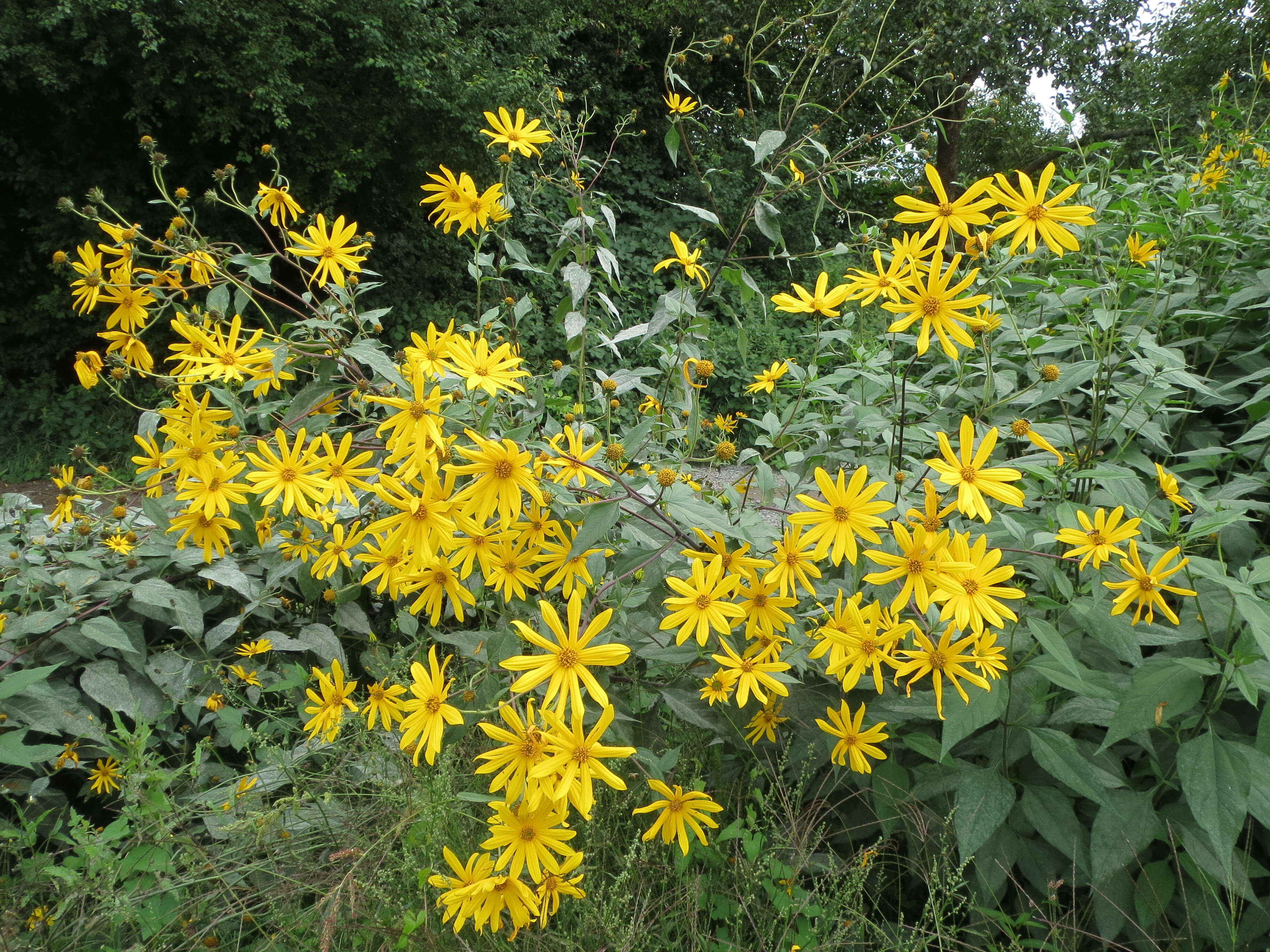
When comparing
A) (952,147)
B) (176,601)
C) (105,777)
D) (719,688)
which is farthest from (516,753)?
(952,147)

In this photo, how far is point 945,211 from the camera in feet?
4.45

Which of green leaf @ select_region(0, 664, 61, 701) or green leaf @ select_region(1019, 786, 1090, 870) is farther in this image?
green leaf @ select_region(0, 664, 61, 701)

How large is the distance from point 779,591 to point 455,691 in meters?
0.69

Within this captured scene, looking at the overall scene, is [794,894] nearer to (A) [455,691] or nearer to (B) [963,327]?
(A) [455,691]

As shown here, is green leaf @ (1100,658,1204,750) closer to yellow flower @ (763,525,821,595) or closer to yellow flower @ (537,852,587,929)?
yellow flower @ (763,525,821,595)

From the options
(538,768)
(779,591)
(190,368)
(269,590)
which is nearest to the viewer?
(538,768)

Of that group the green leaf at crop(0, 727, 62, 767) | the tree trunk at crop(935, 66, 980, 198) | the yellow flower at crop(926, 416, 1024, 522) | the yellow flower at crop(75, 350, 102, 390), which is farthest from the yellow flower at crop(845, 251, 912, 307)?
the tree trunk at crop(935, 66, 980, 198)

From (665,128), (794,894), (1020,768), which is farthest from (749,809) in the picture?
(665,128)

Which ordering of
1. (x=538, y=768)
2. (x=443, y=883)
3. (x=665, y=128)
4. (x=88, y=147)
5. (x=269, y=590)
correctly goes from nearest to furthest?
(x=538, y=768)
(x=443, y=883)
(x=269, y=590)
(x=88, y=147)
(x=665, y=128)

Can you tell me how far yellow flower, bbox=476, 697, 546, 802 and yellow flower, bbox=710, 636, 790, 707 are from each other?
1.14 ft

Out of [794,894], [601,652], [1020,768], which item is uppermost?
[601,652]

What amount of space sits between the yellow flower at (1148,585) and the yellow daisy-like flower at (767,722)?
25.1 inches

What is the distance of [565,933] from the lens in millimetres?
1448

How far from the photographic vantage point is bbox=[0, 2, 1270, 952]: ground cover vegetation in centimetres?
122
